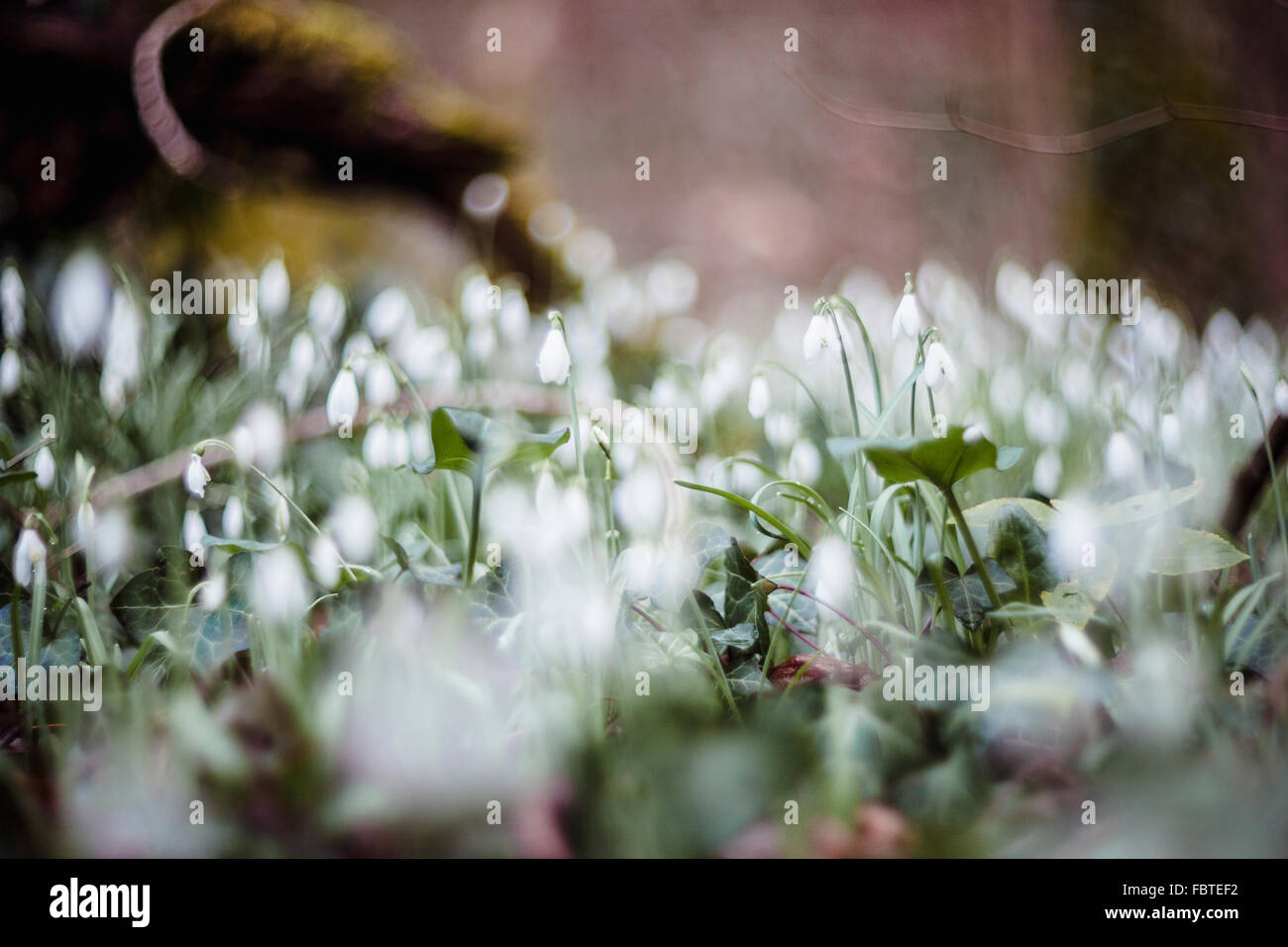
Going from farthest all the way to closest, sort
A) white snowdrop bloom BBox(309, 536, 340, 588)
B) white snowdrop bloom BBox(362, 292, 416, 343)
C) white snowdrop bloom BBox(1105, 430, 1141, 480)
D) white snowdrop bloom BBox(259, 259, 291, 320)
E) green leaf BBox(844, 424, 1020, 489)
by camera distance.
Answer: white snowdrop bloom BBox(362, 292, 416, 343)
white snowdrop bloom BBox(259, 259, 291, 320)
white snowdrop bloom BBox(1105, 430, 1141, 480)
white snowdrop bloom BBox(309, 536, 340, 588)
green leaf BBox(844, 424, 1020, 489)

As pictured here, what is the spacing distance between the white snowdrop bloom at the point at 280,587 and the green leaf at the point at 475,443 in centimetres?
16

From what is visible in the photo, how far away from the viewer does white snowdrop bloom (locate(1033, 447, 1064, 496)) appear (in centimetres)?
132

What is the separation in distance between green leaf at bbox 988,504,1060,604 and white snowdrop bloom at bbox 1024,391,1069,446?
0.59 metres

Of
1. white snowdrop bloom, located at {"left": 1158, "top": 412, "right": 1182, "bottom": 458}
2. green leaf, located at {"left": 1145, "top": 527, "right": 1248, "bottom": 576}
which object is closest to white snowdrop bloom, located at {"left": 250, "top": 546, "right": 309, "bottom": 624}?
green leaf, located at {"left": 1145, "top": 527, "right": 1248, "bottom": 576}

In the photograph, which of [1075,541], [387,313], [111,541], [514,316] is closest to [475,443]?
[111,541]

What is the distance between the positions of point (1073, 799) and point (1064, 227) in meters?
2.09

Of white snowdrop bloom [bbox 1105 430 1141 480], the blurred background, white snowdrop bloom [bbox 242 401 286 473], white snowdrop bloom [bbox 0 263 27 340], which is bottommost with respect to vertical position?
white snowdrop bloom [bbox 1105 430 1141 480]

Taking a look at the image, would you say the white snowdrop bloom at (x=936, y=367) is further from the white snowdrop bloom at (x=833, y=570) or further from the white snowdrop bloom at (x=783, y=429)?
the white snowdrop bloom at (x=783, y=429)

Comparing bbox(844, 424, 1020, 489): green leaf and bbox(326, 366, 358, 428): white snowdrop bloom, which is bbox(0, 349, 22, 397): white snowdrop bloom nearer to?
bbox(326, 366, 358, 428): white snowdrop bloom

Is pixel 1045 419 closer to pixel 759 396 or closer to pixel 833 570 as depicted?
pixel 759 396

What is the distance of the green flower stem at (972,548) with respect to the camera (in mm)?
831

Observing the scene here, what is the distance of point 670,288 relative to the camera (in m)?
2.65

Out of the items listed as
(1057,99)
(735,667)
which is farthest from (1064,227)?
(735,667)

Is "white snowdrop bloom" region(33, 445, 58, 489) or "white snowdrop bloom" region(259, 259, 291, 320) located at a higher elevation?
"white snowdrop bloom" region(259, 259, 291, 320)
